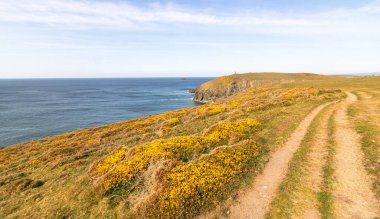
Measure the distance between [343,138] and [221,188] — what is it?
42.2ft

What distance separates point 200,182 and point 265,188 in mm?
3673

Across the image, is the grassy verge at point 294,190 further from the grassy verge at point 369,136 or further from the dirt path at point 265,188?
the grassy verge at point 369,136

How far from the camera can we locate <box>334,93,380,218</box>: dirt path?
986cm

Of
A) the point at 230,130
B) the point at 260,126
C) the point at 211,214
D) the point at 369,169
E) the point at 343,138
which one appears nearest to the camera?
the point at 211,214

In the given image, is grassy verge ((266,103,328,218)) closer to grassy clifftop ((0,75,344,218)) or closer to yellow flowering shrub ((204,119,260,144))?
grassy clifftop ((0,75,344,218))

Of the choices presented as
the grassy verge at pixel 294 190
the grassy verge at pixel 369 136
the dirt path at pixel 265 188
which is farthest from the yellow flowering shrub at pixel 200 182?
the grassy verge at pixel 369 136

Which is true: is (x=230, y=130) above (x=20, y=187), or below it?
above

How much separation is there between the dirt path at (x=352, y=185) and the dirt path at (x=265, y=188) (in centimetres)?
290

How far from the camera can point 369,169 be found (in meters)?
13.1

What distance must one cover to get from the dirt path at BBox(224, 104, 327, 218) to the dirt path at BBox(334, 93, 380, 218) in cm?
290


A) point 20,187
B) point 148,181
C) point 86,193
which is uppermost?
point 148,181

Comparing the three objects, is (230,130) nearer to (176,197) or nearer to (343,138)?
(343,138)

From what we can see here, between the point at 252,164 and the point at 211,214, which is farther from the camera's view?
the point at 252,164

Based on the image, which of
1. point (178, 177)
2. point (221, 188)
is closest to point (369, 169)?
point (221, 188)
